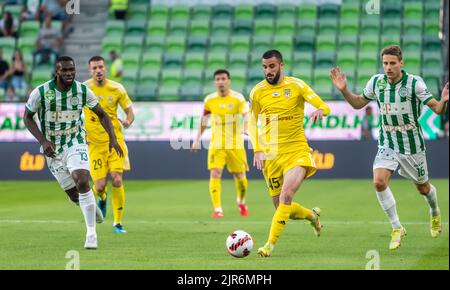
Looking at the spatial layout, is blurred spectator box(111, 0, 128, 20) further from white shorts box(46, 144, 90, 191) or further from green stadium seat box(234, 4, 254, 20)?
white shorts box(46, 144, 90, 191)

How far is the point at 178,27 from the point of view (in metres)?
31.5

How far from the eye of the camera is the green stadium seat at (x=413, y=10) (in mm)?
30406

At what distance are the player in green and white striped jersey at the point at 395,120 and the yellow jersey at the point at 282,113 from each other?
22.3 inches

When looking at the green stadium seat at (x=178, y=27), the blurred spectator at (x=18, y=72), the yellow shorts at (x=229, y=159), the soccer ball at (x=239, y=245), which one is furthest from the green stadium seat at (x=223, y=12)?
the soccer ball at (x=239, y=245)

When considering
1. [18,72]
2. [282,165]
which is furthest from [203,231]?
[18,72]

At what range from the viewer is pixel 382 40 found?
29500 mm

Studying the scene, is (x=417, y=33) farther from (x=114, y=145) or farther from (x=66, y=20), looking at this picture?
(x=114, y=145)

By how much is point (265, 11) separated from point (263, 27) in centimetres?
78

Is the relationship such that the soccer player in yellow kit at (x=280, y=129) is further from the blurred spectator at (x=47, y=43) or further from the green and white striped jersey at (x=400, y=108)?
the blurred spectator at (x=47, y=43)

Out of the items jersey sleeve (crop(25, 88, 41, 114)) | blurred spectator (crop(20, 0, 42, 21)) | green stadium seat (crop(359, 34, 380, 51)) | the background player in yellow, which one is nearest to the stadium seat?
green stadium seat (crop(359, 34, 380, 51))

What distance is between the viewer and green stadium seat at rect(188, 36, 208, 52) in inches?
1208

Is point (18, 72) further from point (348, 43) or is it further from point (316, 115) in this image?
point (316, 115)

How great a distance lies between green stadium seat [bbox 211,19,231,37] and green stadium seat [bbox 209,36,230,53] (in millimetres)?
331
